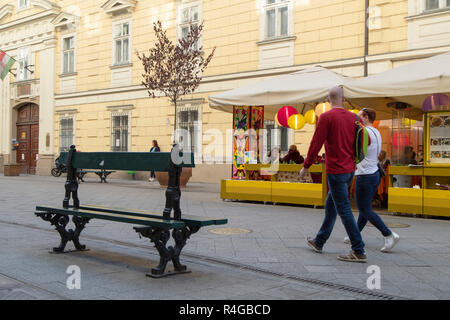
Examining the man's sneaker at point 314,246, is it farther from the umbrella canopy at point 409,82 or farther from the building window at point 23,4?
the building window at point 23,4

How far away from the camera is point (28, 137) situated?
1085 inches

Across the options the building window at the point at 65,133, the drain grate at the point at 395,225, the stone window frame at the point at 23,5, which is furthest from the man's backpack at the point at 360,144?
the stone window frame at the point at 23,5

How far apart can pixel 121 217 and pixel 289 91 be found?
647 cm

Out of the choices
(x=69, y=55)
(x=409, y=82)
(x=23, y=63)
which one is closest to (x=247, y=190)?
(x=409, y=82)

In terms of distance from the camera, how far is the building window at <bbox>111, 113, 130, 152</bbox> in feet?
73.8

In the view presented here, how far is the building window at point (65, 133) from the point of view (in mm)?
25094

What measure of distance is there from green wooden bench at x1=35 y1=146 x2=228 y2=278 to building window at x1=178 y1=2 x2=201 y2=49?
14.6 meters

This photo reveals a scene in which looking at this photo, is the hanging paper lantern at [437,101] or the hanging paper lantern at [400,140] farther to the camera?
the hanging paper lantern at [400,140]

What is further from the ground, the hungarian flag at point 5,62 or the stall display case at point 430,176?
the hungarian flag at point 5,62

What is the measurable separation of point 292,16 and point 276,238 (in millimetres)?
11812

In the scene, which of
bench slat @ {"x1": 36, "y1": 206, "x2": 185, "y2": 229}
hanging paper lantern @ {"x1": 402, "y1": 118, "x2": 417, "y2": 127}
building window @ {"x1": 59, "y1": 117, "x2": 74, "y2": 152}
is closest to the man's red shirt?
bench slat @ {"x1": 36, "y1": 206, "x2": 185, "y2": 229}

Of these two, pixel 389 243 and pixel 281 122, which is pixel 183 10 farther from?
pixel 389 243

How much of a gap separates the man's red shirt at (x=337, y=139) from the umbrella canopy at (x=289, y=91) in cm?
491
